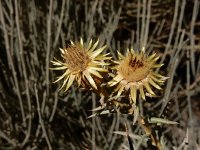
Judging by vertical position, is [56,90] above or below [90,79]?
below

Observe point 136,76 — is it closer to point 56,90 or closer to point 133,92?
point 133,92

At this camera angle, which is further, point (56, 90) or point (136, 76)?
point (56, 90)

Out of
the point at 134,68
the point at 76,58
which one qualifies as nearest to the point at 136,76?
the point at 134,68

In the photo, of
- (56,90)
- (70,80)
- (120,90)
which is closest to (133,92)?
(120,90)

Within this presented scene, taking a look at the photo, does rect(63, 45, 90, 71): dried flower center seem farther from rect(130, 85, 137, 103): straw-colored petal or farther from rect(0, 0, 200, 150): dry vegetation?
rect(0, 0, 200, 150): dry vegetation

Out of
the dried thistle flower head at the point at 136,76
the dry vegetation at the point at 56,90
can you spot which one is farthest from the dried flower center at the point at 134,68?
the dry vegetation at the point at 56,90

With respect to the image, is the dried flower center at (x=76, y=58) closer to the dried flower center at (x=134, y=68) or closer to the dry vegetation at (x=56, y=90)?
the dried flower center at (x=134, y=68)

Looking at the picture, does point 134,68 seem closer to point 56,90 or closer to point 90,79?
point 90,79
